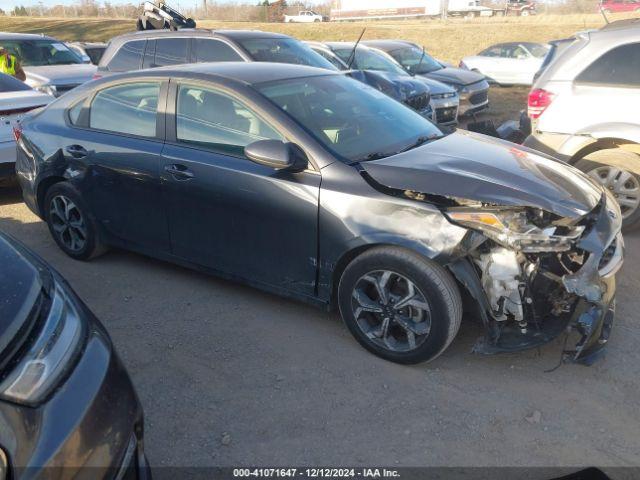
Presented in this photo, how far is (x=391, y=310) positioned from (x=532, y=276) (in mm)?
801

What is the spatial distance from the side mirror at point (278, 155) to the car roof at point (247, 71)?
25.9 inches

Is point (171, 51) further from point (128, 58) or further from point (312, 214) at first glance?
point (312, 214)

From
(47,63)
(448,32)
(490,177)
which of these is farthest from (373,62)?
(448,32)

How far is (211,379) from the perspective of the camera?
3.32 meters

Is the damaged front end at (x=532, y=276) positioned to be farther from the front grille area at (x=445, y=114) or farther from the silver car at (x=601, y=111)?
the front grille area at (x=445, y=114)

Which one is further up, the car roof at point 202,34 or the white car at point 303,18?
the car roof at point 202,34

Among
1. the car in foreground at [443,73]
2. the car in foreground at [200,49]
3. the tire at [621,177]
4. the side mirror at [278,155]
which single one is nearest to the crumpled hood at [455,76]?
the car in foreground at [443,73]

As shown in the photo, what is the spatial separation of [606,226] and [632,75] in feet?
8.52

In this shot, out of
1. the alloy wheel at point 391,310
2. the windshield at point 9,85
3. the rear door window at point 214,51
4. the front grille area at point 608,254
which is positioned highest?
the rear door window at point 214,51

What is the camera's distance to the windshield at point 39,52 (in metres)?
11.6

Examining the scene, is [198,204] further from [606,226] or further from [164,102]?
[606,226]

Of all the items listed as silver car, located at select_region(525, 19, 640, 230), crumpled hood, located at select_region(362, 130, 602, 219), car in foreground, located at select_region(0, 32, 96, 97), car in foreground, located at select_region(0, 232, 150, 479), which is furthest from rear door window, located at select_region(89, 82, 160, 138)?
car in foreground, located at select_region(0, 32, 96, 97)

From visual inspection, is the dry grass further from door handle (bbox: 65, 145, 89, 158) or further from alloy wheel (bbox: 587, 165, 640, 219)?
door handle (bbox: 65, 145, 89, 158)

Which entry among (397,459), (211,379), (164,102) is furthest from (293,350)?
(164,102)
